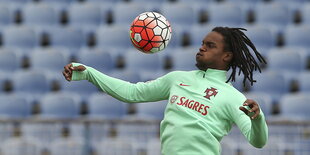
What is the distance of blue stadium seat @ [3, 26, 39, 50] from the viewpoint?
10.7 m

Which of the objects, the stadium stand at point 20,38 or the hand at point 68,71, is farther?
the stadium stand at point 20,38

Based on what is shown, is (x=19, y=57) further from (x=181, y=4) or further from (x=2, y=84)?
(x=181, y=4)

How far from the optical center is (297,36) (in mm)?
10523

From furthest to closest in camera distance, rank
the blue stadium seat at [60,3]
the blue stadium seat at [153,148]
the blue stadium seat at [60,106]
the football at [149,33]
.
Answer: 1. the blue stadium seat at [60,3]
2. the blue stadium seat at [60,106]
3. the blue stadium seat at [153,148]
4. the football at [149,33]

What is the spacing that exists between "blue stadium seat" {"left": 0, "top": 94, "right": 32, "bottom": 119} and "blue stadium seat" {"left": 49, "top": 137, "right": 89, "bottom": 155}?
125cm

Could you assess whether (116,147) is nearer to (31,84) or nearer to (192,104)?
(31,84)

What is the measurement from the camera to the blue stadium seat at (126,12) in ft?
35.7

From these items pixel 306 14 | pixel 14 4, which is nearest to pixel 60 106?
pixel 14 4

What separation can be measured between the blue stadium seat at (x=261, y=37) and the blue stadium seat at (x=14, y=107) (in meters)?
3.04

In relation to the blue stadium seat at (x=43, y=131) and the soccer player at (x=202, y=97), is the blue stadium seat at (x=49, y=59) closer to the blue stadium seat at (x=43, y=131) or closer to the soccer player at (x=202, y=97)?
the blue stadium seat at (x=43, y=131)

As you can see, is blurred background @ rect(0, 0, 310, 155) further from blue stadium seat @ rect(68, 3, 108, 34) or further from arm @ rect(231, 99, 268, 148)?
arm @ rect(231, 99, 268, 148)

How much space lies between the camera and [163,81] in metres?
4.90

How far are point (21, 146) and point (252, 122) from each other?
470 centimetres

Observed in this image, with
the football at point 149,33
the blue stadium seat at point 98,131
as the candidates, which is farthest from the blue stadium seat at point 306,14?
the football at point 149,33
